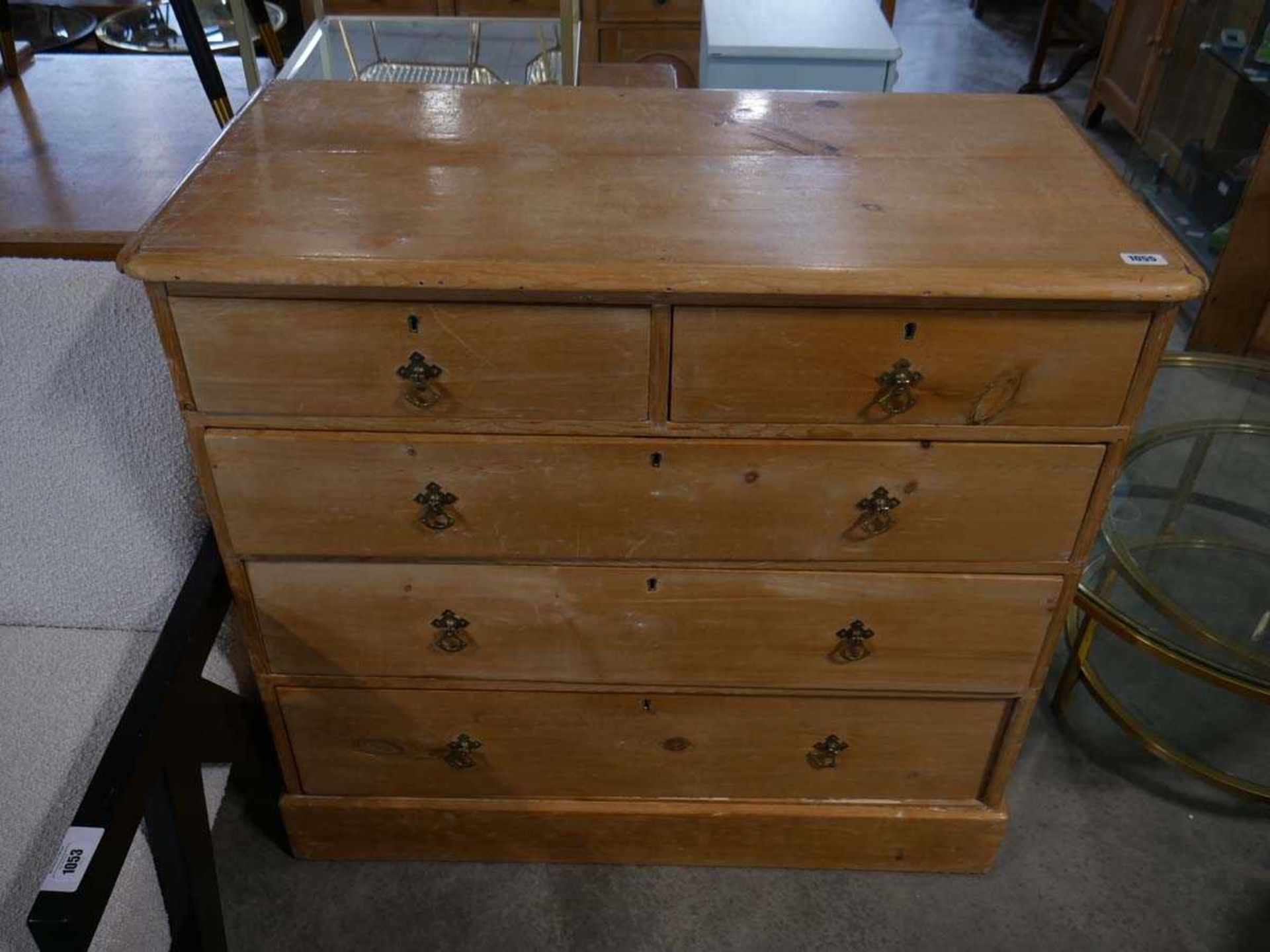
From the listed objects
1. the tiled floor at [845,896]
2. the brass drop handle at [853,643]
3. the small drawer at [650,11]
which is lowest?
the tiled floor at [845,896]

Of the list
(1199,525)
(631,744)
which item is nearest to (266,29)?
(631,744)

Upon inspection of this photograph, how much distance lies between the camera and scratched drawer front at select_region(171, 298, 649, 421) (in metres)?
1.03

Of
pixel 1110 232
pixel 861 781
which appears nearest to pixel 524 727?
pixel 861 781

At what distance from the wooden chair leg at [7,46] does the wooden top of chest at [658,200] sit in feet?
2.91

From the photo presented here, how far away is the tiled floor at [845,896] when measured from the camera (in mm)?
1489

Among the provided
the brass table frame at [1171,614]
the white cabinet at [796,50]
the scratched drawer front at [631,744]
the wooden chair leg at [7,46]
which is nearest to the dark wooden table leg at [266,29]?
the wooden chair leg at [7,46]

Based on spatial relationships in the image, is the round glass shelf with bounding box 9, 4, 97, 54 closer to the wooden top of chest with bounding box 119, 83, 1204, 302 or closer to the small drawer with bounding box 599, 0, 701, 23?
the small drawer with bounding box 599, 0, 701, 23

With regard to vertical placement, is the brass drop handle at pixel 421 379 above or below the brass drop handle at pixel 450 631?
above

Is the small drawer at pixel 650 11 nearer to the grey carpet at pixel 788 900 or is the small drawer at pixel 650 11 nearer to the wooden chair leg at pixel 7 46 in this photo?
the wooden chair leg at pixel 7 46

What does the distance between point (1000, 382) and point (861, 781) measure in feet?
2.14

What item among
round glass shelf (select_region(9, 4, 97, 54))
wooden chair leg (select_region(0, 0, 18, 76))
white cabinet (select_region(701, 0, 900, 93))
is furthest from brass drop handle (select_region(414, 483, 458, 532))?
round glass shelf (select_region(9, 4, 97, 54))

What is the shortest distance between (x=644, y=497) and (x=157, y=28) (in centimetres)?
271

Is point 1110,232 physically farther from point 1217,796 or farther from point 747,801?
point 1217,796

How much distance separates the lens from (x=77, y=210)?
1453mm
